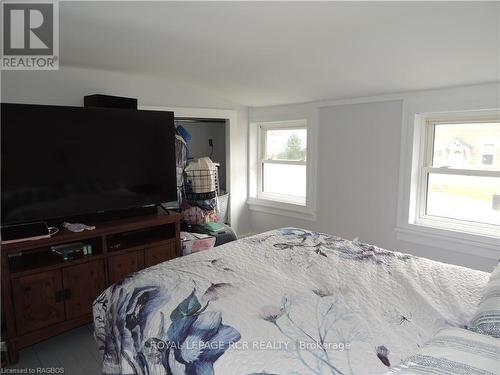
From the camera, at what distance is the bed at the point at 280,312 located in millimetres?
1077

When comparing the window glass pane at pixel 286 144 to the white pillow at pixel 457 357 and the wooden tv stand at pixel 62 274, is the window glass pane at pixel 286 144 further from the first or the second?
the white pillow at pixel 457 357

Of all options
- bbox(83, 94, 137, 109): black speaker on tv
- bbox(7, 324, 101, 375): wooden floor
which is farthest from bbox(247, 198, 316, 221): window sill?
bbox(7, 324, 101, 375): wooden floor

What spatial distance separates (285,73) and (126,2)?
1.44 metres

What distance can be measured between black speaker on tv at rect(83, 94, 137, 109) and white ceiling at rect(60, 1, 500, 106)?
0.29 m

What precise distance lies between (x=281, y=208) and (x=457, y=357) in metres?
3.13

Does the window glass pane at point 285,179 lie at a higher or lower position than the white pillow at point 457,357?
higher

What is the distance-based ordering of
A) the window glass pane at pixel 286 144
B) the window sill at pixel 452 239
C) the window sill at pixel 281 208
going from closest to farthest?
the window sill at pixel 452 239 → the window sill at pixel 281 208 → the window glass pane at pixel 286 144

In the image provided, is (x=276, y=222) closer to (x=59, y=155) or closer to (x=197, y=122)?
(x=197, y=122)

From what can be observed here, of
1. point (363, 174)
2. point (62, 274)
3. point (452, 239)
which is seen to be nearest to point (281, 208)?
point (363, 174)

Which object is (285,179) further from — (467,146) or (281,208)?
(467,146)

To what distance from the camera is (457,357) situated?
2.95ft

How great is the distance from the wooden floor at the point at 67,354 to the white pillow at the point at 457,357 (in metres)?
1.80

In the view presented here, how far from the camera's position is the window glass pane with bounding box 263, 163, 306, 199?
3.98 m

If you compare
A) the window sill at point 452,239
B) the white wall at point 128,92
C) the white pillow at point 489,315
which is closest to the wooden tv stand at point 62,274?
the white wall at point 128,92
